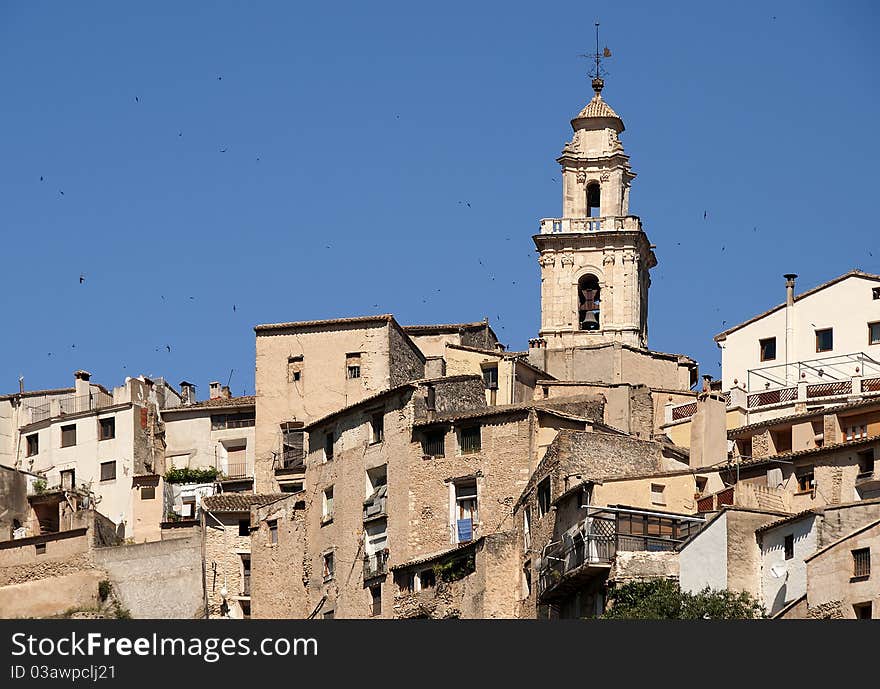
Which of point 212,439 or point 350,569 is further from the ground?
point 212,439

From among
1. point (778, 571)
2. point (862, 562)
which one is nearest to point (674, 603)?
point (778, 571)

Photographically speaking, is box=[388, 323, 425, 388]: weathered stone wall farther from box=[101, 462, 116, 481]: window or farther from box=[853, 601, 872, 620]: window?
box=[853, 601, 872, 620]: window

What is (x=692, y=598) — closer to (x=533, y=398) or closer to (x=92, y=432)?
(x=533, y=398)

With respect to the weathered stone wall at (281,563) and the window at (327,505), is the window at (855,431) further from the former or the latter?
the weathered stone wall at (281,563)

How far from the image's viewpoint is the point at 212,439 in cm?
10288

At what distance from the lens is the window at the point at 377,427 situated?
88750 millimetres

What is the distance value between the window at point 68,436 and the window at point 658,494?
3172 cm

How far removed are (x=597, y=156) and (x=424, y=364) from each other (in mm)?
23568

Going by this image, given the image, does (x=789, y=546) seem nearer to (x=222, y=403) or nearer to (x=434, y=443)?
(x=434, y=443)

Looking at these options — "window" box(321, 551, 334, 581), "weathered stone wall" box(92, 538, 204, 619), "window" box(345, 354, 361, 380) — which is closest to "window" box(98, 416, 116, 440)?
"weathered stone wall" box(92, 538, 204, 619)

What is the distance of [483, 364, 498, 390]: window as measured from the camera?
325ft

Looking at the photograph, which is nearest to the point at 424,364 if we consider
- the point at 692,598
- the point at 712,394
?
the point at 712,394

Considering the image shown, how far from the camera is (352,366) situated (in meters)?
96.8

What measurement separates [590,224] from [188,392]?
19968 mm
